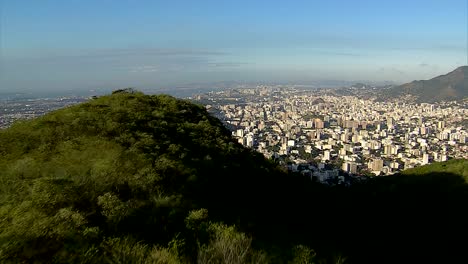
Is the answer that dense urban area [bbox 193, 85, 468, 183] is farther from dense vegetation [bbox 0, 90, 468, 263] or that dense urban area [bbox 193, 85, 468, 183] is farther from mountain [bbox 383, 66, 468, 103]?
mountain [bbox 383, 66, 468, 103]

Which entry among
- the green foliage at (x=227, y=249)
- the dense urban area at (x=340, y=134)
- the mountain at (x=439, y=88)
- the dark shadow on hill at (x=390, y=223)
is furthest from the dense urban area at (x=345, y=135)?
the mountain at (x=439, y=88)

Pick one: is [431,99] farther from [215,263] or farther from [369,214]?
[215,263]

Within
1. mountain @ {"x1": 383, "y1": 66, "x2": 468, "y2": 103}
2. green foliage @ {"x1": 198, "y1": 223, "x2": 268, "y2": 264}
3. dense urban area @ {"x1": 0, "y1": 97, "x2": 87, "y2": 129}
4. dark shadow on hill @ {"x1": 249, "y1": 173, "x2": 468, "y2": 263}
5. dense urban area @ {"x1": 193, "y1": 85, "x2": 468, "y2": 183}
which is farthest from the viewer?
mountain @ {"x1": 383, "y1": 66, "x2": 468, "y2": 103}

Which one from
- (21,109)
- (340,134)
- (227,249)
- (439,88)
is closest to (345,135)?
(340,134)

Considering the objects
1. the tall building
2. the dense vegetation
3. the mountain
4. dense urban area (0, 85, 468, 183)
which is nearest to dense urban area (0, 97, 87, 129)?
dense urban area (0, 85, 468, 183)

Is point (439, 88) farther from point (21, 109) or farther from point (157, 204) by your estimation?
point (157, 204)

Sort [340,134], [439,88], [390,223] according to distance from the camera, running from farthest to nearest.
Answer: [439,88] → [340,134] → [390,223]
